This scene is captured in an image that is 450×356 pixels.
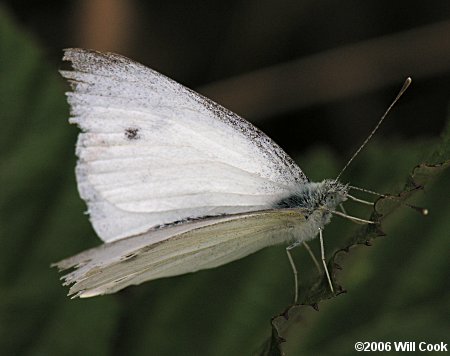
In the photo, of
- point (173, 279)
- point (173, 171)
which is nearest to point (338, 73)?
point (173, 279)

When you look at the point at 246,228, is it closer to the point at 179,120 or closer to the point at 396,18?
the point at 179,120

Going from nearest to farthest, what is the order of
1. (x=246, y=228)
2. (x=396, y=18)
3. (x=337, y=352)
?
(x=246, y=228) → (x=337, y=352) → (x=396, y=18)

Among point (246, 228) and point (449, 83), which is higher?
point (449, 83)

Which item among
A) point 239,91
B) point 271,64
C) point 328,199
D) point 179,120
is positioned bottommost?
point 328,199

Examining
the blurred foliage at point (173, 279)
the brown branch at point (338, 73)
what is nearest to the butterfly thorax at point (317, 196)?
the blurred foliage at point (173, 279)

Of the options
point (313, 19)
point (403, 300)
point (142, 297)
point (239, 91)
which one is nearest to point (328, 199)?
point (403, 300)

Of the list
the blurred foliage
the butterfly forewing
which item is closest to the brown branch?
the blurred foliage

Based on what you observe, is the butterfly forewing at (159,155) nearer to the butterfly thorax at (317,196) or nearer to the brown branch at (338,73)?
the butterfly thorax at (317,196)
